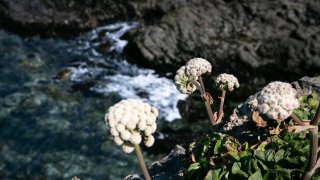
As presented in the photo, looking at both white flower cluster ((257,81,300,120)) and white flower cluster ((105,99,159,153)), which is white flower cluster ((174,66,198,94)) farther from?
white flower cluster ((257,81,300,120))

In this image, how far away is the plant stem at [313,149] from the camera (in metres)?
3.17

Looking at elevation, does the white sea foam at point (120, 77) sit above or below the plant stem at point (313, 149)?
above

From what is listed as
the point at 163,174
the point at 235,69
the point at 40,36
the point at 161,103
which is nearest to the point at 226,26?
the point at 235,69

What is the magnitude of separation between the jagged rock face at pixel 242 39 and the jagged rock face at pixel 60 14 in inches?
95.2

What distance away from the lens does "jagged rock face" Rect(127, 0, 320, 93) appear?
11.5m

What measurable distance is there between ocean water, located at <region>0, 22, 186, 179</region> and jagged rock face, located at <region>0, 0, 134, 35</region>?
19.3 inches

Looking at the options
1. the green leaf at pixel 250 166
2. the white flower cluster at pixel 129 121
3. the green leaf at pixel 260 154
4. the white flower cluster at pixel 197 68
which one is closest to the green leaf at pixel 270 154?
the green leaf at pixel 260 154

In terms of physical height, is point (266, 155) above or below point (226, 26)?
below

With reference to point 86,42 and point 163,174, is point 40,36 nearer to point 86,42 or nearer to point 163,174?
point 86,42

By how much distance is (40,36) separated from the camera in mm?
14531

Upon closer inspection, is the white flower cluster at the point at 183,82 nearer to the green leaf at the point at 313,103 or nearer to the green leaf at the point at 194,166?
the green leaf at the point at 194,166

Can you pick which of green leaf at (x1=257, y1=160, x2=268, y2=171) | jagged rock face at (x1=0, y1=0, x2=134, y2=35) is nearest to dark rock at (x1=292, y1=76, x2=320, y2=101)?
green leaf at (x1=257, y1=160, x2=268, y2=171)

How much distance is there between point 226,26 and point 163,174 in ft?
26.5

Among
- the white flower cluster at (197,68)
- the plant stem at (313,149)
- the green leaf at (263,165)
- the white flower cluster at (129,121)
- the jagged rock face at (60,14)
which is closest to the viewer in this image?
the plant stem at (313,149)
